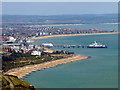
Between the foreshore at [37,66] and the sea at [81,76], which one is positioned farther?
the foreshore at [37,66]

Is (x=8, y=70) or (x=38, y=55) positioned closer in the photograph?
(x=8, y=70)

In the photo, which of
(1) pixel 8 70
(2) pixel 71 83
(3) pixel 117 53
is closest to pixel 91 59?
(3) pixel 117 53

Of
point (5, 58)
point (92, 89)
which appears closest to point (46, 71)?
point (5, 58)

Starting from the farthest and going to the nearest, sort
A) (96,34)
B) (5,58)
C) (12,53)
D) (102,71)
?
(96,34), (12,53), (5,58), (102,71)

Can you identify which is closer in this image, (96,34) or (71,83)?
(71,83)

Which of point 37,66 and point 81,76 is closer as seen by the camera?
point 81,76

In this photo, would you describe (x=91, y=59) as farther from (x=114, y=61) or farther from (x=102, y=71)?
(x=102, y=71)

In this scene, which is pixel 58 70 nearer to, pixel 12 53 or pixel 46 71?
pixel 46 71

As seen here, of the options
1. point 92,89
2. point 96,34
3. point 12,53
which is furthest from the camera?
point 96,34

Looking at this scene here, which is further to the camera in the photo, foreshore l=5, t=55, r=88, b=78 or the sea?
foreshore l=5, t=55, r=88, b=78
